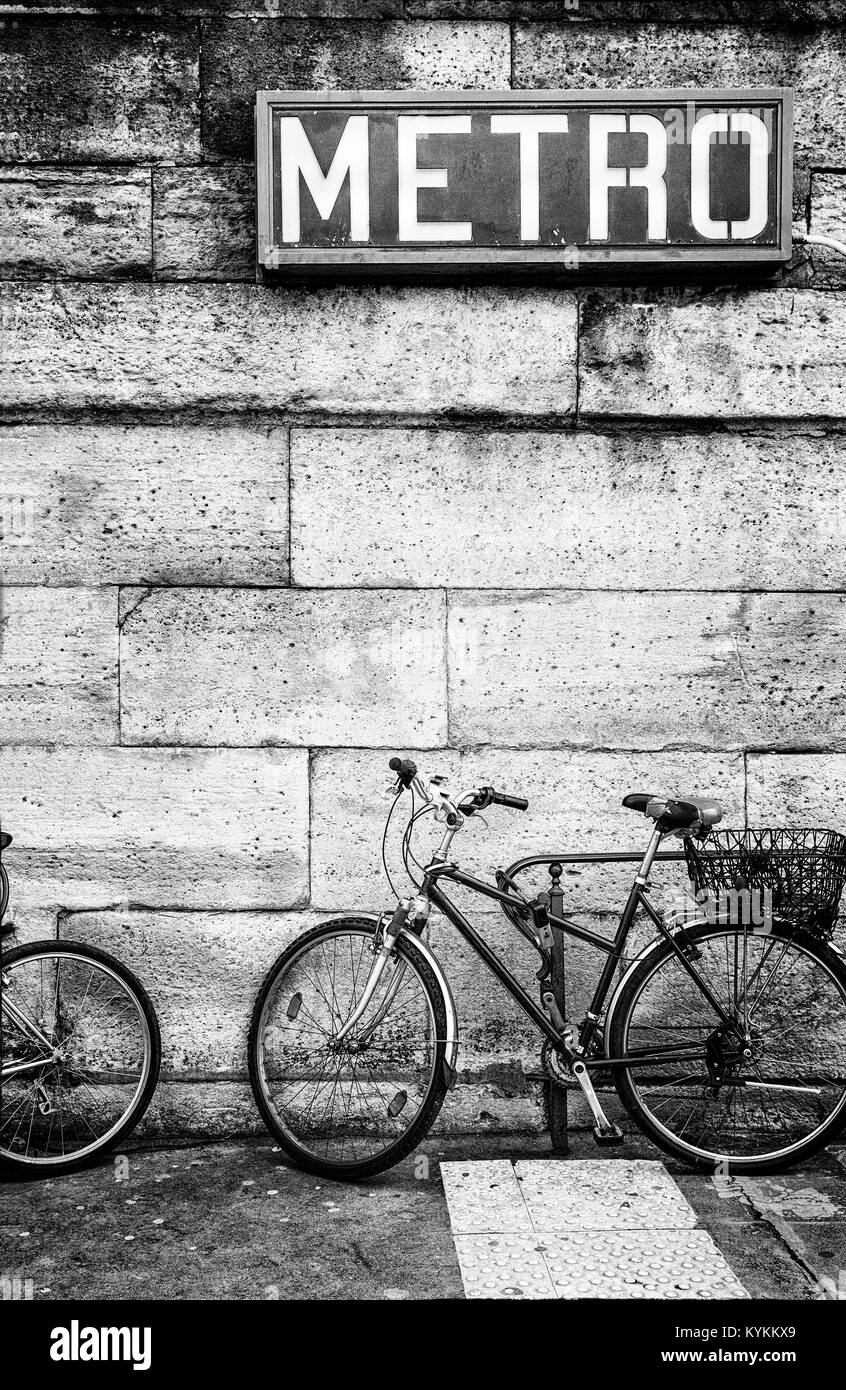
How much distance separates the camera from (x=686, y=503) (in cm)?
449

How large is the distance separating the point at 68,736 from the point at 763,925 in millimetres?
2663

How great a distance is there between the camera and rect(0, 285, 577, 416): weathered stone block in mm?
4441

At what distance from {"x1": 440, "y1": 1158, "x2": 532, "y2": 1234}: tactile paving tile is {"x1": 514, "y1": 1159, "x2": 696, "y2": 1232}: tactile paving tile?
0.04m

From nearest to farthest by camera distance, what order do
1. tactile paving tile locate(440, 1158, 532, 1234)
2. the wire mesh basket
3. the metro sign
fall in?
tactile paving tile locate(440, 1158, 532, 1234)
the wire mesh basket
the metro sign

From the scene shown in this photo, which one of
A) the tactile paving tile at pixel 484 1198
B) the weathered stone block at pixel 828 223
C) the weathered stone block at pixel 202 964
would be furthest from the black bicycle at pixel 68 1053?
the weathered stone block at pixel 828 223

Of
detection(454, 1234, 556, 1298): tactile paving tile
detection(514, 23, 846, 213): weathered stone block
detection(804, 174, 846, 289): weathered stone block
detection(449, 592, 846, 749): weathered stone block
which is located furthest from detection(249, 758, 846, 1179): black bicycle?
detection(514, 23, 846, 213): weathered stone block

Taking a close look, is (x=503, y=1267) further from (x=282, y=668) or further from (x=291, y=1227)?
(x=282, y=668)

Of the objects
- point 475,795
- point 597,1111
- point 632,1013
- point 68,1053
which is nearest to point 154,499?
point 475,795

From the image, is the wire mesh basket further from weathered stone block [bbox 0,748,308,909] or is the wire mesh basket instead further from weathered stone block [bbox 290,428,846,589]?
weathered stone block [bbox 0,748,308,909]

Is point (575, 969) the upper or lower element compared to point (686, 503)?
lower

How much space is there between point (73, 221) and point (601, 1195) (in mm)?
4023

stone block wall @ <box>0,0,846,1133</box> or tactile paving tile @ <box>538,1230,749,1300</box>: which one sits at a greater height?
stone block wall @ <box>0,0,846,1133</box>

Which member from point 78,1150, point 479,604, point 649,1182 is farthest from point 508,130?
point 78,1150
